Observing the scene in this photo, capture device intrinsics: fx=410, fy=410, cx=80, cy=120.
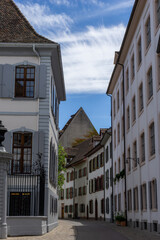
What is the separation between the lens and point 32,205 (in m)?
19.4

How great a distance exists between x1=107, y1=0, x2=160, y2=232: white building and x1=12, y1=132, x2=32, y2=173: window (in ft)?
20.5

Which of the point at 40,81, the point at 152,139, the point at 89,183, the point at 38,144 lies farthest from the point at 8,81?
the point at 89,183

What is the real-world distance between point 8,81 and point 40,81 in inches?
66.2

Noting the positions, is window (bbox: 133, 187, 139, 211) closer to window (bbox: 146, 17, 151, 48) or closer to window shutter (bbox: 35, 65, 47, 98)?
window shutter (bbox: 35, 65, 47, 98)

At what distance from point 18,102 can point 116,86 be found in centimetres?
1624

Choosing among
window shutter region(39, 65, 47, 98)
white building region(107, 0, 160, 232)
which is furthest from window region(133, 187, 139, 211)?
window shutter region(39, 65, 47, 98)

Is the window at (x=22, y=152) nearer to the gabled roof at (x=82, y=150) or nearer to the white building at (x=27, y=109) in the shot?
the white building at (x=27, y=109)

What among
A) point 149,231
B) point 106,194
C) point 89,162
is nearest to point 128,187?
point 149,231

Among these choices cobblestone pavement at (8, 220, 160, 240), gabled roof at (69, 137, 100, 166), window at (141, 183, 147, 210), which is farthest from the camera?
gabled roof at (69, 137, 100, 166)

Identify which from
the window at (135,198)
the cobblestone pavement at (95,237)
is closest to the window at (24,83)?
the cobblestone pavement at (95,237)

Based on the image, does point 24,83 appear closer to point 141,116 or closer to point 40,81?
point 40,81

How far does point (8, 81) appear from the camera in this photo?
70.9 ft

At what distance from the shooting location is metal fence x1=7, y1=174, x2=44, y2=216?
19016mm

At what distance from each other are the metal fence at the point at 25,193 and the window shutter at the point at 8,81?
14.4 feet
